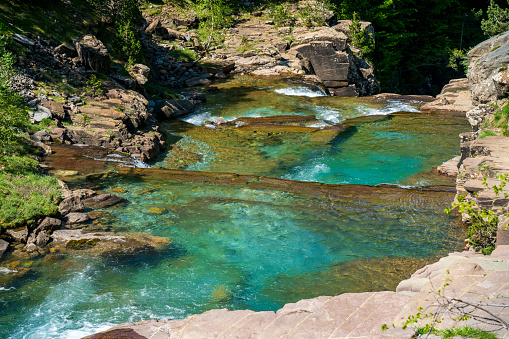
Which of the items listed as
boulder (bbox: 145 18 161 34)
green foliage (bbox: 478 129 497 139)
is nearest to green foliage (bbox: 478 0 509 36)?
green foliage (bbox: 478 129 497 139)

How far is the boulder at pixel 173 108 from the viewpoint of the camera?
24.4 meters

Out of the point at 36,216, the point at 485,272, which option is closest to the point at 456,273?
the point at 485,272

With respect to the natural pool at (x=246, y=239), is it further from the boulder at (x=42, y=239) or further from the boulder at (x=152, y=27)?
the boulder at (x=152, y=27)

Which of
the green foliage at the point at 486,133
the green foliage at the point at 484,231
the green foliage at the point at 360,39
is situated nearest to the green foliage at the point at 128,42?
the green foliage at the point at 360,39

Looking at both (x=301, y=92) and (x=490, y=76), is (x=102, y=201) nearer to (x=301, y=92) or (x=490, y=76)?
(x=490, y=76)

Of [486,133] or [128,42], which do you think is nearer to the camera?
[486,133]

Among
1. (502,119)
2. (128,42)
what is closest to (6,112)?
(128,42)

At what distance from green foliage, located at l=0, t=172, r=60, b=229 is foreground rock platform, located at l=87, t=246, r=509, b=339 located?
18.8 ft

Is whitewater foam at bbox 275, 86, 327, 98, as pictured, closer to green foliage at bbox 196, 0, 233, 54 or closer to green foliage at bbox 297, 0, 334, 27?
green foliage at bbox 196, 0, 233, 54

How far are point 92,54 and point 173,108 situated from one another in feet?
18.6

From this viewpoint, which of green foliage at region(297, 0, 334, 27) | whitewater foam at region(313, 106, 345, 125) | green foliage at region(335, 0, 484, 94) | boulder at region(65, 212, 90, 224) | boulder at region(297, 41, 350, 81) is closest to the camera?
boulder at region(65, 212, 90, 224)

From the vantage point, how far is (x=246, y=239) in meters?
11.3

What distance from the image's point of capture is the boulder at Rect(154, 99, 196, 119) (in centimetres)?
2442

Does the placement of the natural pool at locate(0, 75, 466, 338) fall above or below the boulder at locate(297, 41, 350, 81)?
below
